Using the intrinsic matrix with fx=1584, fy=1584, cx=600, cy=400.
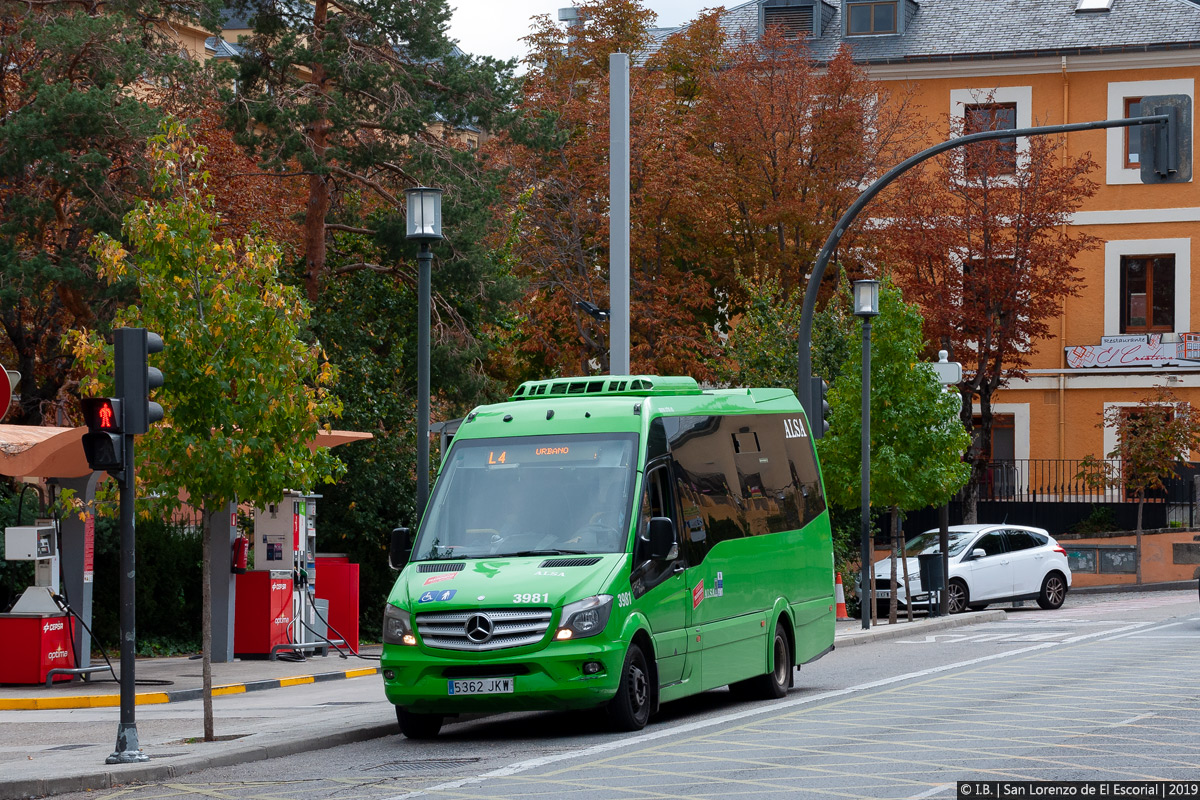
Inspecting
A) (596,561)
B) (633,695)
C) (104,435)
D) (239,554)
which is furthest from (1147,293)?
(104,435)

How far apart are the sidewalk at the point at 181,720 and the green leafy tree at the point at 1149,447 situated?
2337 centimetres

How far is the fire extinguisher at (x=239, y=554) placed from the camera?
20.4 m

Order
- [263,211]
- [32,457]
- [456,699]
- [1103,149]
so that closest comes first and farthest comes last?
[456,699] < [32,457] < [263,211] < [1103,149]

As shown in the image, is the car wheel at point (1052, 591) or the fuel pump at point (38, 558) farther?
the car wheel at point (1052, 591)

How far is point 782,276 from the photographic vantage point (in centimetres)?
3962

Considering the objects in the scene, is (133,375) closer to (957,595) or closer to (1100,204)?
(957,595)

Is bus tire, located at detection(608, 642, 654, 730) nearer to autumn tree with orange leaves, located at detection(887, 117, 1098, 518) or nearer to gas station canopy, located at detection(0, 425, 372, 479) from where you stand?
gas station canopy, located at detection(0, 425, 372, 479)

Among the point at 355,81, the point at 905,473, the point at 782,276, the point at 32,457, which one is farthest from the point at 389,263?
the point at 782,276

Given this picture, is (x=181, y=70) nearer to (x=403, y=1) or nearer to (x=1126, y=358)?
(x=403, y=1)

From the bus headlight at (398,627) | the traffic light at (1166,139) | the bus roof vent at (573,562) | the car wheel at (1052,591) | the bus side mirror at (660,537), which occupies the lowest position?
the car wheel at (1052,591)

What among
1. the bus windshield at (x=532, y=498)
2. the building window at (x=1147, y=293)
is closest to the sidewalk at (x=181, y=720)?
the bus windshield at (x=532, y=498)

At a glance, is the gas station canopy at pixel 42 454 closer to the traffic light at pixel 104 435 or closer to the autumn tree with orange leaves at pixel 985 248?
the traffic light at pixel 104 435

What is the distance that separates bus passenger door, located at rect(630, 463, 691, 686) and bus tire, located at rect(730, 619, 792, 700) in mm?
1927

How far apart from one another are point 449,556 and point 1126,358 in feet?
115
